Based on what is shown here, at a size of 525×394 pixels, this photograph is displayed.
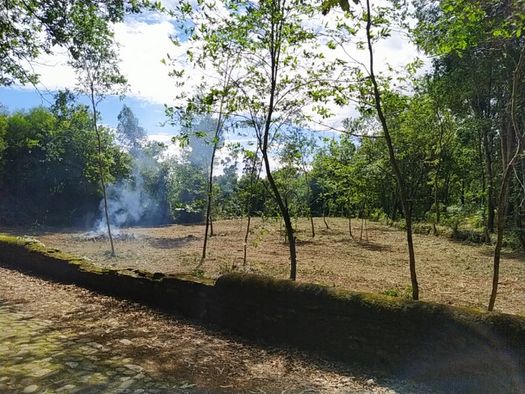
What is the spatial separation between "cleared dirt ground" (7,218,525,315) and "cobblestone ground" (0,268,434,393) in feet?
9.40

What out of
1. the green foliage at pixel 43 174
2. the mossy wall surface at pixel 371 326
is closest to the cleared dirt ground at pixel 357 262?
the mossy wall surface at pixel 371 326

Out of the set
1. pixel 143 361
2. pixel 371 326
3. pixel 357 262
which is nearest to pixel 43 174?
pixel 357 262

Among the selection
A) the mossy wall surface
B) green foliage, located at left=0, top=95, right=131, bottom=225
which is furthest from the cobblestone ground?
green foliage, located at left=0, top=95, right=131, bottom=225

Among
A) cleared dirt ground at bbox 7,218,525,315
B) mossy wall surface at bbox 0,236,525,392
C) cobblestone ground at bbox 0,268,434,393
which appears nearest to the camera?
mossy wall surface at bbox 0,236,525,392

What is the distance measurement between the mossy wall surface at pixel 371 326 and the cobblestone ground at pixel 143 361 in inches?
7.8

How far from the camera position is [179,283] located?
20.1 feet

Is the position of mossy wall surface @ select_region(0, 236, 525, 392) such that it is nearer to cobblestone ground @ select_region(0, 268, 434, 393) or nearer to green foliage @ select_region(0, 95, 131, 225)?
cobblestone ground @ select_region(0, 268, 434, 393)

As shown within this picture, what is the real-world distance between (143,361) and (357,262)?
996 centimetres

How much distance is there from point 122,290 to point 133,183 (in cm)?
2815

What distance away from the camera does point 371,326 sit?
4094mm

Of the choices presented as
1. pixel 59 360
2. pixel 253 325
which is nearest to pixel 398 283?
pixel 253 325

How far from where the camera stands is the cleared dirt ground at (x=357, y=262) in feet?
29.3

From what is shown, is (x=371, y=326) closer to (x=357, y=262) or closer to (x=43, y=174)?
(x=357, y=262)

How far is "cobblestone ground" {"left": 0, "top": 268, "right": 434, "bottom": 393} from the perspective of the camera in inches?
146
